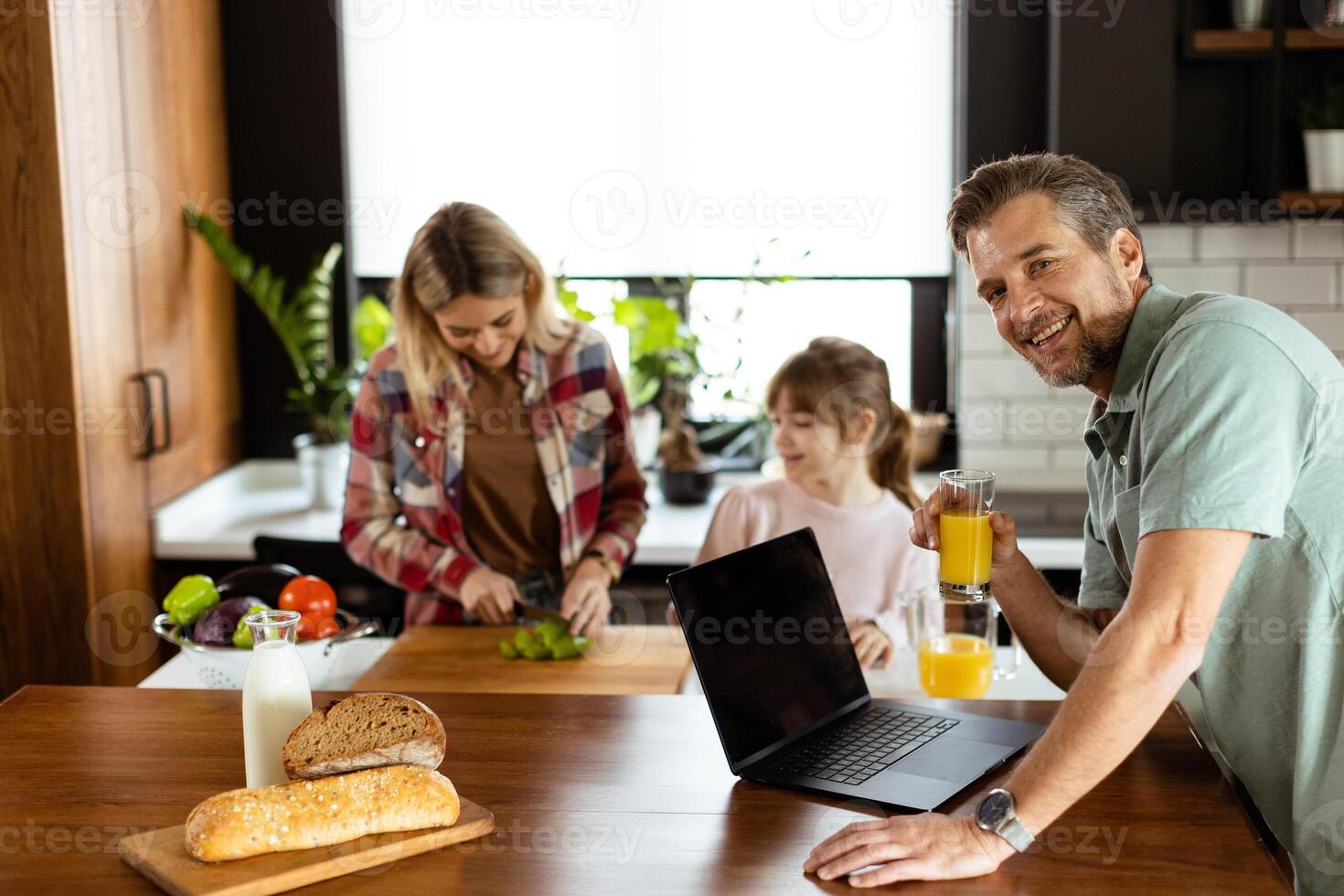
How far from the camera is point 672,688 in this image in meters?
1.95

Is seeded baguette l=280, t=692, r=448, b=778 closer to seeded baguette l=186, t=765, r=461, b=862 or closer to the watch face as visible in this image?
seeded baguette l=186, t=765, r=461, b=862

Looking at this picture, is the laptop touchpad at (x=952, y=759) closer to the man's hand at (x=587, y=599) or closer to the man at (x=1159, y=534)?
the man at (x=1159, y=534)

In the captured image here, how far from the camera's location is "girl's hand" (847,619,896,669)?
1.98 metres

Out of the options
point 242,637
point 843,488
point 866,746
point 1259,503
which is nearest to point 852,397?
point 843,488

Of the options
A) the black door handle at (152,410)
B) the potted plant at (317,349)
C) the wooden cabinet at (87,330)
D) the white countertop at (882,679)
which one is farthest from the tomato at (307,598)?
the potted plant at (317,349)

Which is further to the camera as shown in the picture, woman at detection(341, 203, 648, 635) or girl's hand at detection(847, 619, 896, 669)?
woman at detection(341, 203, 648, 635)

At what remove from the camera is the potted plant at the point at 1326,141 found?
2.98 meters

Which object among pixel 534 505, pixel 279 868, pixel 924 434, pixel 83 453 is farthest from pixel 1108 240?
pixel 83 453

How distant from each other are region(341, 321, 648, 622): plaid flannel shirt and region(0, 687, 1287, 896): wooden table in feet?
2.29

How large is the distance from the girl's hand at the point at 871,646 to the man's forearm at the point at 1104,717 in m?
0.78

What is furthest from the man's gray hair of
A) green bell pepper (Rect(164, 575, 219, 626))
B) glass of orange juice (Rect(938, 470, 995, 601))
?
green bell pepper (Rect(164, 575, 219, 626))

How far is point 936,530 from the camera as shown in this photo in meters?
1.53

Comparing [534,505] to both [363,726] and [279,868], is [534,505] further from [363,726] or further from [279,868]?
[279,868]

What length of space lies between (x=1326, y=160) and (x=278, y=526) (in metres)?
2.58
